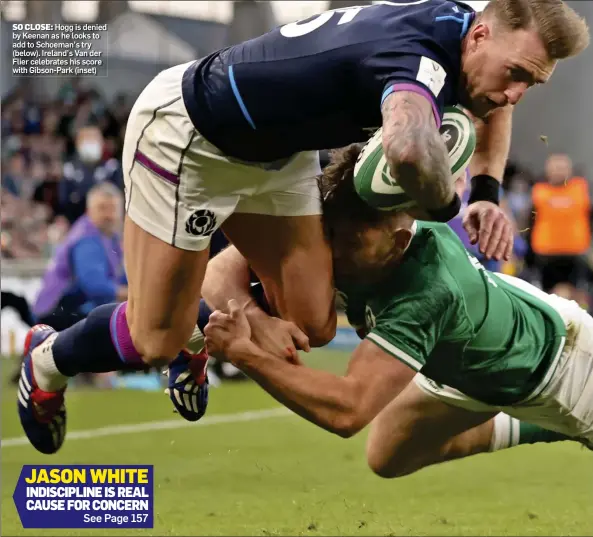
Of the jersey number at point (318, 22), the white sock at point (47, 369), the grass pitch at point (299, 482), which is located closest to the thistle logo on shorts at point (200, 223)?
the jersey number at point (318, 22)

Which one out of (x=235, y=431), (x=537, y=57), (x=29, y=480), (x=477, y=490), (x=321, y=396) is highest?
(x=537, y=57)

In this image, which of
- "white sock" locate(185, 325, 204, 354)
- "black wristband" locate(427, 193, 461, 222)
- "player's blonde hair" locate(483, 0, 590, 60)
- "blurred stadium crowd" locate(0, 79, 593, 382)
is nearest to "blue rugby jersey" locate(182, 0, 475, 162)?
"player's blonde hair" locate(483, 0, 590, 60)

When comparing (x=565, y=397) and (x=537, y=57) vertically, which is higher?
(x=537, y=57)

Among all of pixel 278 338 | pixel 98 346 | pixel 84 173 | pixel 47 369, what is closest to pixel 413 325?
pixel 278 338

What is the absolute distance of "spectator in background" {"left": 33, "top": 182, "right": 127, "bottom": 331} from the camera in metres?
5.93

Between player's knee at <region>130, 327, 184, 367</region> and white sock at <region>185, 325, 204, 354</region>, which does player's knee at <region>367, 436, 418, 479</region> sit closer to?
white sock at <region>185, 325, 204, 354</region>

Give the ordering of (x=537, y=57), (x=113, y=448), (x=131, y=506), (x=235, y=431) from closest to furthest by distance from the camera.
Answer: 1. (x=537, y=57)
2. (x=131, y=506)
3. (x=113, y=448)
4. (x=235, y=431)

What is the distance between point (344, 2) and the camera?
4539 millimetres

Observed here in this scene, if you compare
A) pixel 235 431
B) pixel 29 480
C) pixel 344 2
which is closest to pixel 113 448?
pixel 235 431

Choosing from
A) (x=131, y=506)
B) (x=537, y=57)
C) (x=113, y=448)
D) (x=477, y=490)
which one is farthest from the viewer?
(x=113, y=448)

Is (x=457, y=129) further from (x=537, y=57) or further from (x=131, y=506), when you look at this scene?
(x=131, y=506)

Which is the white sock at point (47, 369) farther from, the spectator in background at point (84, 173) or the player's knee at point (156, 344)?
the spectator in background at point (84, 173)

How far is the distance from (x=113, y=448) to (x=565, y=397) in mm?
2693

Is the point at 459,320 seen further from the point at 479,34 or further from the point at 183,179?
the point at 183,179
